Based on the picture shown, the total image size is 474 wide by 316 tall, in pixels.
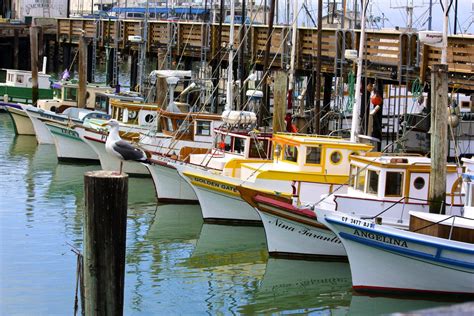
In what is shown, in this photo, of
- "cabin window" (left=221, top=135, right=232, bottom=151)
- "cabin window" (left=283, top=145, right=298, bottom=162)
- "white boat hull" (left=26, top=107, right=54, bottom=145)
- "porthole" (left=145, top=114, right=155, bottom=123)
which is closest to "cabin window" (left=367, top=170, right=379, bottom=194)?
"cabin window" (left=283, top=145, right=298, bottom=162)

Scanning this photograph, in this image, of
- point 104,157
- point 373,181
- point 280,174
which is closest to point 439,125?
point 373,181

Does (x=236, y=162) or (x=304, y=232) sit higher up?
(x=236, y=162)

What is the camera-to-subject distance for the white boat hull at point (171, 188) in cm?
2830

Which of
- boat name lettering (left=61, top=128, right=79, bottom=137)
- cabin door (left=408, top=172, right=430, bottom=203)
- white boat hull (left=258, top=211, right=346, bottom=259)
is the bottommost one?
Result: white boat hull (left=258, top=211, right=346, bottom=259)

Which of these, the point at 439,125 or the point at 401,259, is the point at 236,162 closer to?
the point at 401,259

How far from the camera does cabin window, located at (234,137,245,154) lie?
89.8 ft

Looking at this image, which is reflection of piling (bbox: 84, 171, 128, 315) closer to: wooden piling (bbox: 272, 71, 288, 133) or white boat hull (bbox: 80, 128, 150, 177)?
wooden piling (bbox: 272, 71, 288, 133)

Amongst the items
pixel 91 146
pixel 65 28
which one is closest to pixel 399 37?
pixel 91 146

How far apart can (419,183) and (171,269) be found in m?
5.16

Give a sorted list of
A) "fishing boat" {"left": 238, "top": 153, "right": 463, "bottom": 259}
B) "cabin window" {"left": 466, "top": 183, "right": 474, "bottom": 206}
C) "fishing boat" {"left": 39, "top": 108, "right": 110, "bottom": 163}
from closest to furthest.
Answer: "cabin window" {"left": 466, "top": 183, "right": 474, "bottom": 206} → "fishing boat" {"left": 238, "top": 153, "right": 463, "bottom": 259} → "fishing boat" {"left": 39, "top": 108, "right": 110, "bottom": 163}

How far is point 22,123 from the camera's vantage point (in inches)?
1686

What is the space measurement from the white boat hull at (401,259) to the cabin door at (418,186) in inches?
80.5

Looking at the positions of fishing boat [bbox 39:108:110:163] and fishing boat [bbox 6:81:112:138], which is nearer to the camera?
fishing boat [bbox 39:108:110:163]

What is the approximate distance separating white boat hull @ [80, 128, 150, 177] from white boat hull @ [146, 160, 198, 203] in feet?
15.2
